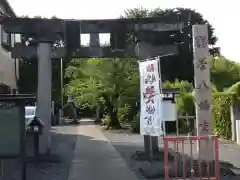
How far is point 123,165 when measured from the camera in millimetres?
14453

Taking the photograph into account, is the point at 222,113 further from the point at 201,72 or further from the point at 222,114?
the point at 201,72

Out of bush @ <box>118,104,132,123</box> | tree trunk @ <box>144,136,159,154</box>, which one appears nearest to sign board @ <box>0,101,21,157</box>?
tree trunk @ <box>144,136,159,154</box>

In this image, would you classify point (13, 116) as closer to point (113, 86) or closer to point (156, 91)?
point (156, 91)

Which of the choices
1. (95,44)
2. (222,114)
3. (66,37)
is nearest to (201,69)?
(95,44)

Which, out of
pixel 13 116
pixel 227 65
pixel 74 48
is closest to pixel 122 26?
pixel 74 48

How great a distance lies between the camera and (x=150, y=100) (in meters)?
11.6

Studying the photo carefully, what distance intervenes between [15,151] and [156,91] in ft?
11.3

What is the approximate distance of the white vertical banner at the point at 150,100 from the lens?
36.6 ft

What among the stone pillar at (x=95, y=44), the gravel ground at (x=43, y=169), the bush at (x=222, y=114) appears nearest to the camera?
the gravel ground at (x=43, y=169)

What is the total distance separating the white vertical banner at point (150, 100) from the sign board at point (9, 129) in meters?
3.01

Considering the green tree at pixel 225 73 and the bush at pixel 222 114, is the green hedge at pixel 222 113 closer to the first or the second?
the bush at pixel 222 114

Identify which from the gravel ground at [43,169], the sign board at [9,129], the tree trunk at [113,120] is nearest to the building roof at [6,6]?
the tree trunk at [113,120]

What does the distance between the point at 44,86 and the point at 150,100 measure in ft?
18.4

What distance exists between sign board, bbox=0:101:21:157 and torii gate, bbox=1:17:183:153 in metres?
5.09
